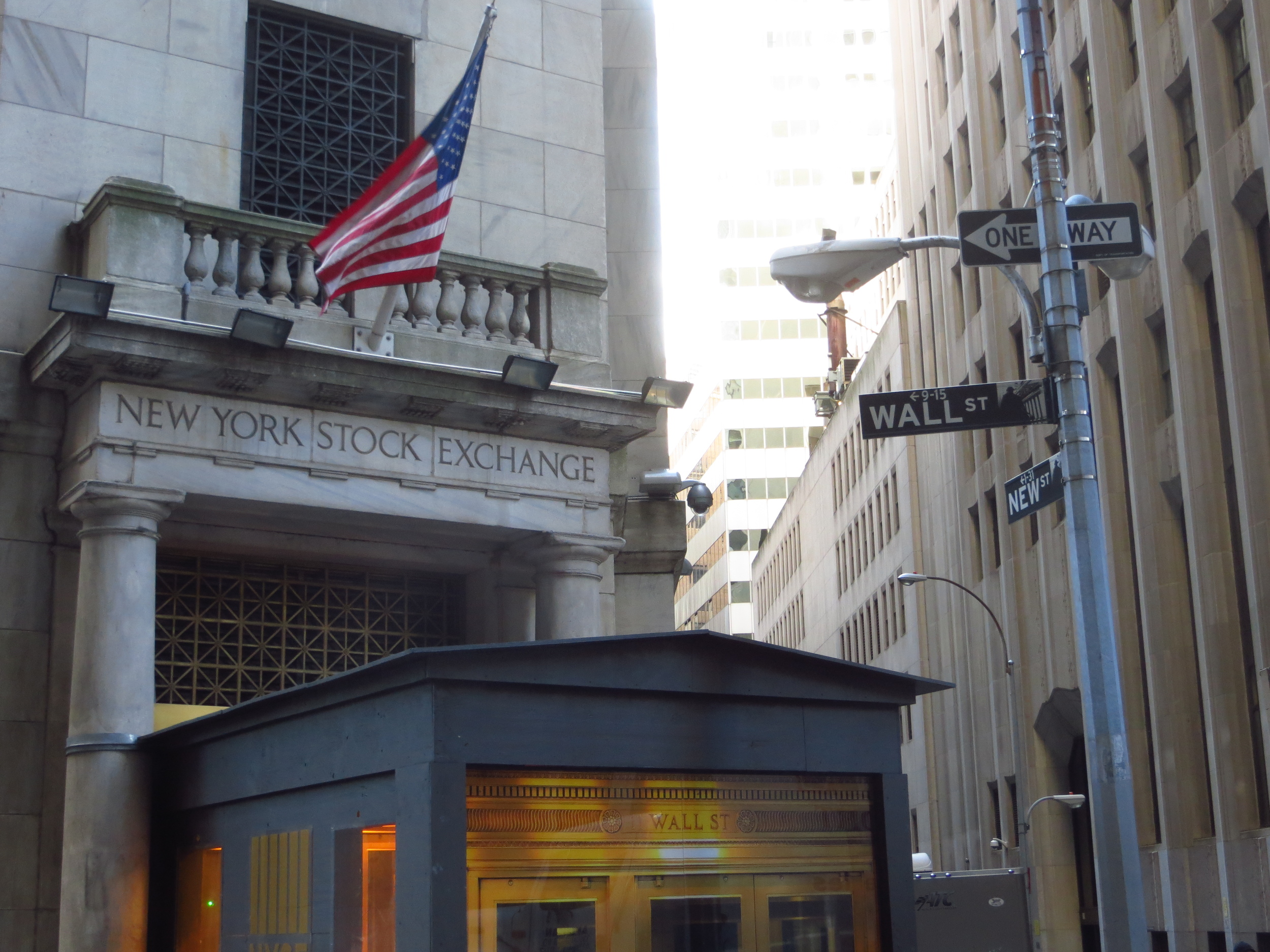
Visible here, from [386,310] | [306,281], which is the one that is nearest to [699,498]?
[386,310]

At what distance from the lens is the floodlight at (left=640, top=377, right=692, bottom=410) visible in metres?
16.0

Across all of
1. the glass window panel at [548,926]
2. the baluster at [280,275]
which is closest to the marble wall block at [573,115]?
the baluster at [280,275]

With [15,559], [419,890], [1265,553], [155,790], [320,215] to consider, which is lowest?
[419,890]

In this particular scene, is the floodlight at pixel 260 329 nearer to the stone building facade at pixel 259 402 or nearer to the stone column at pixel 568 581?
the stone building facade at pixel 259 402

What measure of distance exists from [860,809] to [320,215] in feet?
30.3

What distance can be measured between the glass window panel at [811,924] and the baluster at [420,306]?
24.6ft

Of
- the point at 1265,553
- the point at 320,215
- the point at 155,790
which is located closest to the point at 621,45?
the point at 320,215

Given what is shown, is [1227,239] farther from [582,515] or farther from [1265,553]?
[582,515]

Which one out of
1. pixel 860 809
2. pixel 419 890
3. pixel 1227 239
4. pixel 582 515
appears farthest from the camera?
pixel 1227 239

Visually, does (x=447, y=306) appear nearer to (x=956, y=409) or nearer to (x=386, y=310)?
(x=386, y=310)

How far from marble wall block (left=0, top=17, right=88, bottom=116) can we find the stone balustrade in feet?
4.15

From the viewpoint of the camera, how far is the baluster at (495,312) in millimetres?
15289

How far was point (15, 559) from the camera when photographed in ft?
43.3

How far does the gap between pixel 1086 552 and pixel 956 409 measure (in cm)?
152
